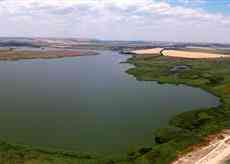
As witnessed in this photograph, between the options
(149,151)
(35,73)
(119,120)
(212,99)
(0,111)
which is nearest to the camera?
(149,151)

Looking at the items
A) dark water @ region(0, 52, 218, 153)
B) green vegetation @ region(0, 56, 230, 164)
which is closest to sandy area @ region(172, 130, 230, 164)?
green vegetation @ region(0, 56, 230, 164)

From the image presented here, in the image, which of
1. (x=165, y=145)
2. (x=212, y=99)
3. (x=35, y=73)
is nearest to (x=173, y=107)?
(x=212, y=99)

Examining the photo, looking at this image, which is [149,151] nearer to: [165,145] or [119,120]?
[165,145]

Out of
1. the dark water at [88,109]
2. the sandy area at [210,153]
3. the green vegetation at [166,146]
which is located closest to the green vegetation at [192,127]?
the green vegetation at [166,146]

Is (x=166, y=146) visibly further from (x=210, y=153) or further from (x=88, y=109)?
(x=88, y=109)

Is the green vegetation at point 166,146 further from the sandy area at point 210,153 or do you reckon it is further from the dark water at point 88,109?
the dark water at point 88,109

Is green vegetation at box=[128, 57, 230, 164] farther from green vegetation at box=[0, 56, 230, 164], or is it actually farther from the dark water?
the dark water
